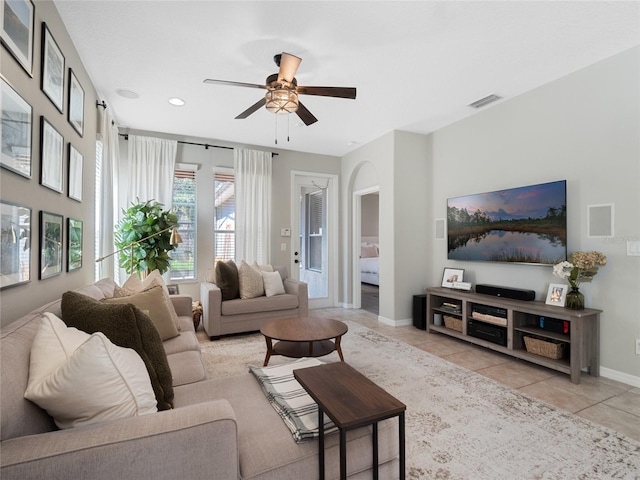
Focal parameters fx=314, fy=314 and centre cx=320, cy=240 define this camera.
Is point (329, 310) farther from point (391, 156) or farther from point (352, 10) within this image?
point (352, 10)

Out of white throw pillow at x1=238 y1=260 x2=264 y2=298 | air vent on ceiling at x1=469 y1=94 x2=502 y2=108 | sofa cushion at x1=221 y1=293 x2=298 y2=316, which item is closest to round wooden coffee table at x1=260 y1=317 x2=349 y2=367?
sofa cushion at x1=221 y1=293 x2=298 y2=316

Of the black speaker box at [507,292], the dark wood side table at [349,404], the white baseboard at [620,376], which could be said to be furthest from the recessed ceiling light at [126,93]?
the white baseboard at [620,376]

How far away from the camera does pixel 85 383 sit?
39.4 inches

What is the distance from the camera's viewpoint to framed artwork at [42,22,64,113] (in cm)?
182

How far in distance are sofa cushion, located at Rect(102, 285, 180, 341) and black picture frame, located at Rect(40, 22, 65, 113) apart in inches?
52.8

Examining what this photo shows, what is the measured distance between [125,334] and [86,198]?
200 cm

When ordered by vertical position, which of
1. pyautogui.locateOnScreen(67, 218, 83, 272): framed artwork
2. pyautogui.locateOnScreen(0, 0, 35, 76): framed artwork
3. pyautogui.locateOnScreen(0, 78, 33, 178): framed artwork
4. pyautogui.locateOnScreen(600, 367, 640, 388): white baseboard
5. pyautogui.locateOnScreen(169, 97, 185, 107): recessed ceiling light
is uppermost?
pyautogui.locateOnScreen(169, 97, 185, 107): recessed ceiling light

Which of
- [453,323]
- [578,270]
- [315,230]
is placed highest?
[315,230]

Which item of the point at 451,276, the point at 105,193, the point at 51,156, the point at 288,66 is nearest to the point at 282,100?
the point at 288,66

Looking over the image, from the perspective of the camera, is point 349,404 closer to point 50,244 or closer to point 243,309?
point 50,244

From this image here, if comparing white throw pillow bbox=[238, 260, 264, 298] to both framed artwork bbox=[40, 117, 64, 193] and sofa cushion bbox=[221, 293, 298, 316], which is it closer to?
sofa cushion bbox=[221, 293, 298, 316]

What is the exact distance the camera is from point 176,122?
4164 mm

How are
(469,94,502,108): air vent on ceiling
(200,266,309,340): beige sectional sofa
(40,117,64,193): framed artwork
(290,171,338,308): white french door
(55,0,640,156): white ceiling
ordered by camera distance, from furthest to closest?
1. (290,171,338,308): white french door
2. (200,266,309,340): beige sectional sofa
3. (469,94,502,108): air vent on ceiling
4. (55,0,640,156): white ceiling
5. (40,117,64,193): framed artwork

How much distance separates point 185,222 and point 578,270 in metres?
4.76
